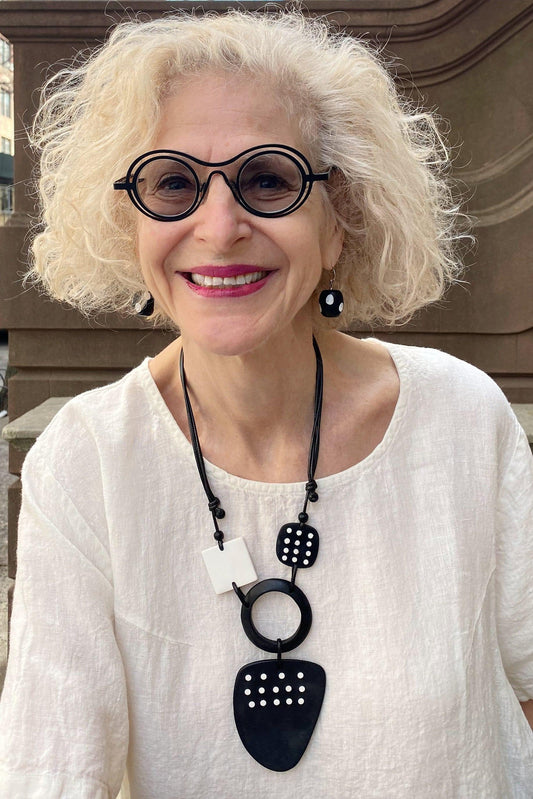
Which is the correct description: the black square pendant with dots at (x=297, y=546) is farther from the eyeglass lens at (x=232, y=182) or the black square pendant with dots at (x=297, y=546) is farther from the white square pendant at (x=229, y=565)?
the eyeglass lens at (x=232, y=182)

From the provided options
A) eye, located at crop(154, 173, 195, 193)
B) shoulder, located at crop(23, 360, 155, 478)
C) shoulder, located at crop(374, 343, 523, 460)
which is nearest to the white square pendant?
shoulder, located at crop(23, 360, 155, 478)

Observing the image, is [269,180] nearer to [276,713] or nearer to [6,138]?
[276,713]

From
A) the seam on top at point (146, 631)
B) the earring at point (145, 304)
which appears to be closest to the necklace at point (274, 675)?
the seam on top at point (146, 631)

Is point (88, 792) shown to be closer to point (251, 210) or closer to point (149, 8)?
point (251, 210)

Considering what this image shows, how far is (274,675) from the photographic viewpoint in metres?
1.43

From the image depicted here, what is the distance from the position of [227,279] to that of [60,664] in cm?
75

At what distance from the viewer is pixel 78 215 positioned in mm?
1615

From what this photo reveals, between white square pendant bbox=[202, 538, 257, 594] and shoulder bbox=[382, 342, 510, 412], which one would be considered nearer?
white square pendant bbox=[202, 538, 257, 594]

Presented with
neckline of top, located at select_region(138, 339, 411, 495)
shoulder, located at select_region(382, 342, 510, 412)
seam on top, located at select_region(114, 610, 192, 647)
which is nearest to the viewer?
seam on top, located at select_region(114, 610, 192, 647)

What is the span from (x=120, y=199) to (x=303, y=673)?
1.00 m

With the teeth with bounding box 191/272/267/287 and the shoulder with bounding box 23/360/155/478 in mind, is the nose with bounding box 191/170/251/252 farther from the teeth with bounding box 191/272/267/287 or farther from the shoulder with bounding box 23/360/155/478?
the shoulder with bounding box 23/360/155/478

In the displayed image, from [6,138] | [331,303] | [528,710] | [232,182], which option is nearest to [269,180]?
[232,182]

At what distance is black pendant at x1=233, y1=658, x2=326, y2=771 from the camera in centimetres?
141

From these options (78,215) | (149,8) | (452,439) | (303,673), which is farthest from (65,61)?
(303,673)
